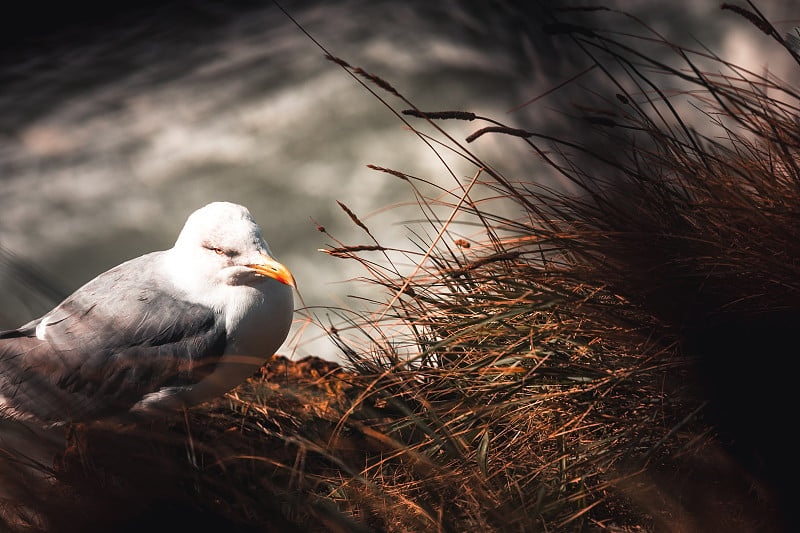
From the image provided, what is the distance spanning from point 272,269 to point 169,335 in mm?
233

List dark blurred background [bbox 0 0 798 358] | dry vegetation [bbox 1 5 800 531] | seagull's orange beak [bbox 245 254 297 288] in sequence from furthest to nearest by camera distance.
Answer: dark blurred background [bbox 0 0 798 358]
seagull's orange beak [bbox 245 254 297 288]
dry vegetation [bbox 1 5 800 531]

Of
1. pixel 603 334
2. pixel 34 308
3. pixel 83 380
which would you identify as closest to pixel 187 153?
pixel 34 308

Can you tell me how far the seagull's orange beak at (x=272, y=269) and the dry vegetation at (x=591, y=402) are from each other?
0.36 ft

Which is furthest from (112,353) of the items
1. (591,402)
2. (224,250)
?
(591,402)

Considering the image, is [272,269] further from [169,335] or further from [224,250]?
[169,335]

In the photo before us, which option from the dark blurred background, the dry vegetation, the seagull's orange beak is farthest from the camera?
the dark blurred background

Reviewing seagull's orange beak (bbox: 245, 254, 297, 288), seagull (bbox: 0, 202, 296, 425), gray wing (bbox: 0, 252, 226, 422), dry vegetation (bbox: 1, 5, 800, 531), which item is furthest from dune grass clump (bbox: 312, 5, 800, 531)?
gray wing (bbox: 0, 252, 226, 422)

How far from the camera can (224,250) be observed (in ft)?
4.17

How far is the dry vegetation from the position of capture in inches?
34.9

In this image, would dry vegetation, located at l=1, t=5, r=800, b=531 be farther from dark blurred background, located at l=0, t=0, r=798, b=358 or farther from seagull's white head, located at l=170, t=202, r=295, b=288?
dark blurred background, located at l=0, t=0, r=798, b=358

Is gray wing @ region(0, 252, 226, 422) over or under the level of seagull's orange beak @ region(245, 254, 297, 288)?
under

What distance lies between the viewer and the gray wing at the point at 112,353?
1.22 metres

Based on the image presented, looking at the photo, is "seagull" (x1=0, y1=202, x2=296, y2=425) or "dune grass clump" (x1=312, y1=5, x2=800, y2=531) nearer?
"dune grass clump" (x1=312, y1=5, x2=800, y2=531)

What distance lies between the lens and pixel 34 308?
4.43 ft
